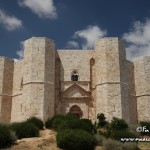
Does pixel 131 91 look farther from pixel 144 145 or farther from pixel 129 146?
pixel 129 146

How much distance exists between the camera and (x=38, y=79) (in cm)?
3008

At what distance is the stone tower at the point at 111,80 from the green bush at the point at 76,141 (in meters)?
11.7

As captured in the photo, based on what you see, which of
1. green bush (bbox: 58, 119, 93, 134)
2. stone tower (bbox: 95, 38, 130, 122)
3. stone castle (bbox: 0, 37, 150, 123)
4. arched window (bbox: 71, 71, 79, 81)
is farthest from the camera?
arched window (bbox: 71, 71, 79, 81)

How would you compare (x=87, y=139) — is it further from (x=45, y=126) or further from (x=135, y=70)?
(x=135, y=70)

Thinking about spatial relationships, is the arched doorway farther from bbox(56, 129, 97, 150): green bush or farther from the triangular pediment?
bbox(56, 129, 97, 150): green bush

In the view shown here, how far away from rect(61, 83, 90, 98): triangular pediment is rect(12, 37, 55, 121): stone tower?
4.44ft

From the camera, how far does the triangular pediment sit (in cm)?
3134

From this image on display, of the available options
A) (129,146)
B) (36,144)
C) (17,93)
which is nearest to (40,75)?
(17,93)

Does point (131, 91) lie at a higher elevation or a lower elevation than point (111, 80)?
lower

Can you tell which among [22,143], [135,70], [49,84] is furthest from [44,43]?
[22,143]

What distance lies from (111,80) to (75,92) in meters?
3.50

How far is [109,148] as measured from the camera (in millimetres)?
17719

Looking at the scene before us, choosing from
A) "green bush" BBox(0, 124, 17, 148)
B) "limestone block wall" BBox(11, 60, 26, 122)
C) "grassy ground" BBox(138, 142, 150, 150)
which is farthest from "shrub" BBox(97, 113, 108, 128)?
"green bush" BBox(0, 124, 17, 148)

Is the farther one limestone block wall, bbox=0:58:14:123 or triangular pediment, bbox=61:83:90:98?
limestone block wall, bbox=0:58:14:123
